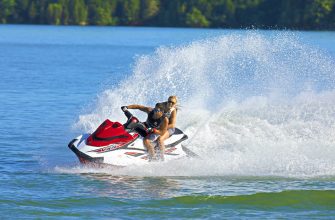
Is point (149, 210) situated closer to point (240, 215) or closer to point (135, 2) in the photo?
point (240, 215)

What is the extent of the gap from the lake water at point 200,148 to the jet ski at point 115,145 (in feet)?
0.82

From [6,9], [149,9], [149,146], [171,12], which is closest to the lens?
[149,146]

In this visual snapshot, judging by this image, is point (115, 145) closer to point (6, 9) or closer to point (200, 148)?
point (200, 148)

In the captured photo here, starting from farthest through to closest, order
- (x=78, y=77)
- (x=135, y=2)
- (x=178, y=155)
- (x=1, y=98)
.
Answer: (x=135, y=2) < (x=78, y=77) < (x=1, y=98) < (x=178, y=155)

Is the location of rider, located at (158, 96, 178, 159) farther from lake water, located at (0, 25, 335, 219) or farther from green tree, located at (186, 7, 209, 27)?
green tree, located at (186, 7, 209, 27)

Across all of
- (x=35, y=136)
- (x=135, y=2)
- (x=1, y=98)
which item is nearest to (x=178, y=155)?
(x=35, y=136)

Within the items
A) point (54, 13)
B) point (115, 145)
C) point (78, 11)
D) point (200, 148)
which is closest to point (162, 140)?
point (115, 145)

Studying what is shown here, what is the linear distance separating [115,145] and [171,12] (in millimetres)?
136340

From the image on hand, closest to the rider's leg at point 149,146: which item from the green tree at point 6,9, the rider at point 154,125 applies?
the rider at point 154,125

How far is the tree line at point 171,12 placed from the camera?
126 metres

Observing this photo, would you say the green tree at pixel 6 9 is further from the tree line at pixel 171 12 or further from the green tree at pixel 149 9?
the green tree at pixel 149 9

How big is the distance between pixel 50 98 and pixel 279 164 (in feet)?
51.1

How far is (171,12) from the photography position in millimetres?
149875

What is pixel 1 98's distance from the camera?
29234 millimetres
